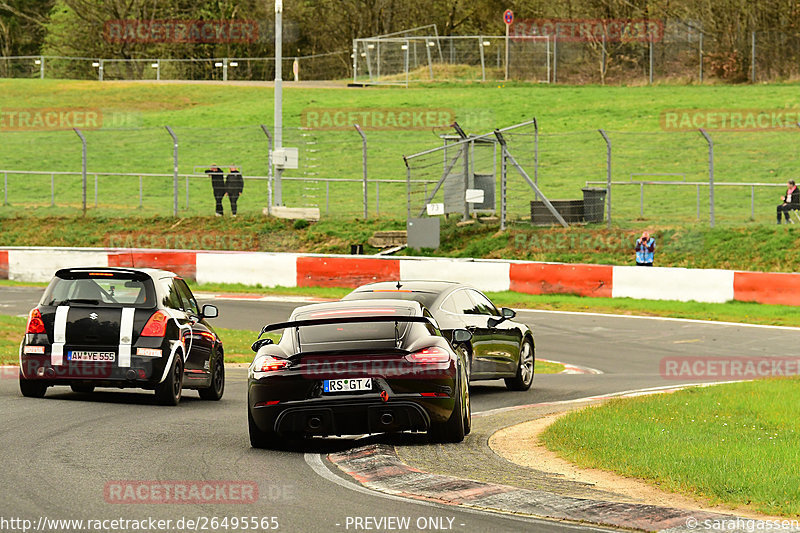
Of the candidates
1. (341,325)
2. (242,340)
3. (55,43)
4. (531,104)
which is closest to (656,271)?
(242,340)

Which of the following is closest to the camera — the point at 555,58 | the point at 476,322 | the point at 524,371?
the point at 476,322

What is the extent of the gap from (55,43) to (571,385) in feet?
239

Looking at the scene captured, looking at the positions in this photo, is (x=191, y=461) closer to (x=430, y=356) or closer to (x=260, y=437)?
(x=260, y=437)

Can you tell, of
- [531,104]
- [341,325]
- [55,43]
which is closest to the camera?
[341,325]

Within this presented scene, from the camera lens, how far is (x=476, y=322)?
15320 millimetres

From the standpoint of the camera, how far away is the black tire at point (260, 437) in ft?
34.0

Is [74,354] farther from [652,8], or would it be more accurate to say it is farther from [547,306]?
[652,8]

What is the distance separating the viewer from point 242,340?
2141 centimetres

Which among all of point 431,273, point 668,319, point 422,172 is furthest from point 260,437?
point 422,172

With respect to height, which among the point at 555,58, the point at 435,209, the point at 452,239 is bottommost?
the point at 452,239

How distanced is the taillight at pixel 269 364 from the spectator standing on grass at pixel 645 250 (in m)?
18.8

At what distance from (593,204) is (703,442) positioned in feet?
69.9
